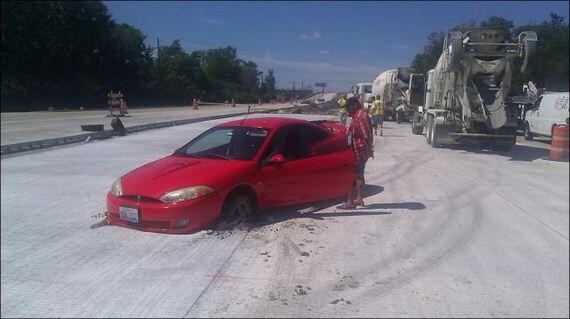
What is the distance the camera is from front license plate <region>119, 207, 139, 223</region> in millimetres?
5879

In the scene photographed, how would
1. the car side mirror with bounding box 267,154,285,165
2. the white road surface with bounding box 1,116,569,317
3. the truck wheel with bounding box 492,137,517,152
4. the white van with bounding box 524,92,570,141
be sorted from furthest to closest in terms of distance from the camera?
the truck wheel with bounding box 492,137,517,152 → the white van with bounding box 524,92,570,141 → the car side mirror with bounding box 267,154,285,165 → the white road surface with bounding box 1,116,569,317

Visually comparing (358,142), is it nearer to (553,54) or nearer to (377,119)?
(553,54)

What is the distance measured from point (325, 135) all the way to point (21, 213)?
173 inches

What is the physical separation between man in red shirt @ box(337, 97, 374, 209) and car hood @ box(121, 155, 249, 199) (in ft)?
5.68

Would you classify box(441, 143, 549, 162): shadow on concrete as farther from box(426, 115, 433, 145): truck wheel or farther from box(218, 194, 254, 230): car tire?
box(218, 194, 254, 230): car tire

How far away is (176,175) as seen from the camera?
20.3 ft

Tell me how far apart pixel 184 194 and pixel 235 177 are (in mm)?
699

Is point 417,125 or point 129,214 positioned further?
point 417,125

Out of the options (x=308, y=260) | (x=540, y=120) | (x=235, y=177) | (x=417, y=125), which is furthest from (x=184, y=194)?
(x=417, y=125)

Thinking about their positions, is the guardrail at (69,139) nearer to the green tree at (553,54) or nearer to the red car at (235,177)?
the red car at (235,177)

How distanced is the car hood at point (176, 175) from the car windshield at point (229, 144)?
22 centimetres

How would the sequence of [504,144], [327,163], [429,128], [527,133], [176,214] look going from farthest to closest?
[429,128] → [527,133] → [504,144] → [327,163] → [176,214]

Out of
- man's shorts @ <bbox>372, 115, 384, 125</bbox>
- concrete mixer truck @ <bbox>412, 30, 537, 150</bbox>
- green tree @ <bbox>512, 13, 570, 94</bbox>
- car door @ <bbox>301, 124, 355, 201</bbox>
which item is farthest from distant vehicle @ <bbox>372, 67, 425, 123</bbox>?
green tree @ <bbox>512, 13, 570, 94</bbox>

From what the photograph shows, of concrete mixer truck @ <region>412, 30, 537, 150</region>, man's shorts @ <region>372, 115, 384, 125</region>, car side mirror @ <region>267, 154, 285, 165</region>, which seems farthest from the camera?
man's shorts @ <region>372, 115, 384, 125</region>
